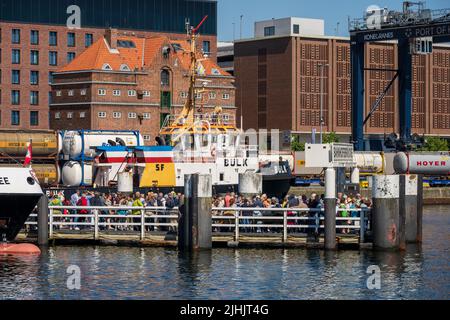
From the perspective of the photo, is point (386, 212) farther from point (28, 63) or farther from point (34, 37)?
point (28, 63)

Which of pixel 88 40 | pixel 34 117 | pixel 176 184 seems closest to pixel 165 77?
pixel 88 40

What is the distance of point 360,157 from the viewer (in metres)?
101

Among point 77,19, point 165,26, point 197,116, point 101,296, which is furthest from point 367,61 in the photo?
point 101,296

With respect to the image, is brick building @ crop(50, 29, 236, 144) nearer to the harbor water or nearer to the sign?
the sign

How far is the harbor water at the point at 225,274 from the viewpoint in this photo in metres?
33.1

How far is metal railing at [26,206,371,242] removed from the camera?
41.9 m

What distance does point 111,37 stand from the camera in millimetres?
120812

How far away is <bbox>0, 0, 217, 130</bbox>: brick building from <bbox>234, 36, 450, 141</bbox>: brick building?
23970 millimetres

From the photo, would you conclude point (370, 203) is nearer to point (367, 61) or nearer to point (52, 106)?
point (52, 106)

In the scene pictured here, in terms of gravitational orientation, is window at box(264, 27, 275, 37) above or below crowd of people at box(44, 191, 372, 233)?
above

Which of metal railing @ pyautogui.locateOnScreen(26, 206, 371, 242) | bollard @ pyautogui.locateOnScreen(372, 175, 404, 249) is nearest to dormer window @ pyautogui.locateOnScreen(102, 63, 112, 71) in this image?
metal railing @ pyautogui.locateOnScreen(26, 206, 371, 242)

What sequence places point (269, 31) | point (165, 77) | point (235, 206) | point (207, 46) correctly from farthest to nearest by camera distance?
point (269, 31), point (207, 46), point (165, 77), point (235, 206)

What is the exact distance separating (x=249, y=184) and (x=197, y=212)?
12.1 metres

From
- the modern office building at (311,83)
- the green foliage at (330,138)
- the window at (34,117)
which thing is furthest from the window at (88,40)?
the green foliage at (330,138)
